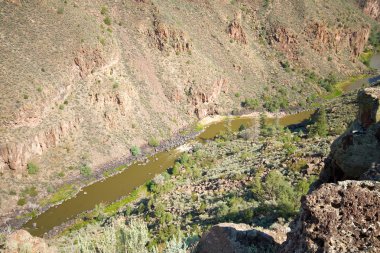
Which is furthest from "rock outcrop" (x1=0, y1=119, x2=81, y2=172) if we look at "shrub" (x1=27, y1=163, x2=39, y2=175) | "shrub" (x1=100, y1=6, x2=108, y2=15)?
"shrub" (x1=100, y1=6, x2=108, y2=15)

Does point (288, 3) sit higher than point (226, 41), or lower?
higher

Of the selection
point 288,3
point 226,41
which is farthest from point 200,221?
point 288,3

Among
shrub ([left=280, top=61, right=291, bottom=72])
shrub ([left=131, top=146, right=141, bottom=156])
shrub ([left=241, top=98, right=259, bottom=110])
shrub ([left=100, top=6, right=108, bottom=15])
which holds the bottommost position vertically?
shrub ([left=131, top=146, right=141, bottom=156])

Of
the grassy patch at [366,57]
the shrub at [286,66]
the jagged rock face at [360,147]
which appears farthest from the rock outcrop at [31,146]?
the grassy patch at [366,57]

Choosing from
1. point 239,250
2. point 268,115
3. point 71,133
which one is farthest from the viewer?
point 268,115

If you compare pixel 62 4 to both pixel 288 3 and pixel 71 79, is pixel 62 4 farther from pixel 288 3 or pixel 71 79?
pixel 288 3

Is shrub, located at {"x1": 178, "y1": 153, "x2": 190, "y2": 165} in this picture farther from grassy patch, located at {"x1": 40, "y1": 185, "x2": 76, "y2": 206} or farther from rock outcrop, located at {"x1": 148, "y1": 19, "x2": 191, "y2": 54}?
rock outcrop, located at {"x1": 148, "y1": 19, "x2": 191, "y2": 54}
